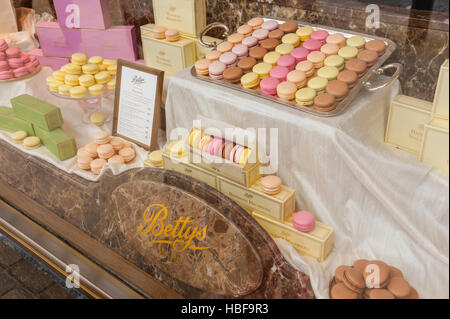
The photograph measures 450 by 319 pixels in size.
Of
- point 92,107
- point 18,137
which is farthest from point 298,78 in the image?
point 18,137

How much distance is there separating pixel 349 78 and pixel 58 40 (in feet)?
4.96

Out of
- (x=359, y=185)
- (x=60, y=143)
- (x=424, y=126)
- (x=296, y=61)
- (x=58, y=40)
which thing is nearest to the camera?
(x=424, y=126)

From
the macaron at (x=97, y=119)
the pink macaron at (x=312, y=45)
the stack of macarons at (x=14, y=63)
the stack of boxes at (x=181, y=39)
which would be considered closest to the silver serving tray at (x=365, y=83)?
the pink macaron at (x=312, y=45)

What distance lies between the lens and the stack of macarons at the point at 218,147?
4.75ft

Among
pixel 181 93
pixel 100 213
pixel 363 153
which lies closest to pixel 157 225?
pixel 100 213

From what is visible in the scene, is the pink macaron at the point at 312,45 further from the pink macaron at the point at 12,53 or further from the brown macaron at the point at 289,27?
the pink macaron at the point at 12,53

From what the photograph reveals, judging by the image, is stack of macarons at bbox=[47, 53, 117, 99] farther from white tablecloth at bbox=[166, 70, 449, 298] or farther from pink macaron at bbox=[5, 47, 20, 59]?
white tablecloth at bbox=[166, 70, 449, 298]

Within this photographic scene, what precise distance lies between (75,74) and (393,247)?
4.63ft

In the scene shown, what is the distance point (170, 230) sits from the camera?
1400mm

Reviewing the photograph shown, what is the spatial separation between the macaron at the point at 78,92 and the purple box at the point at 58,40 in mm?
428

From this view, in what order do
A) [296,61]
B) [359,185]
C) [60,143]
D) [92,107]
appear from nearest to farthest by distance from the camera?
[359,185] → [296,61] → [60,143] → [92,107]

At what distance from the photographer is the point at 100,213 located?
1.57m

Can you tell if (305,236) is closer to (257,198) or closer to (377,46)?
(257,198)
